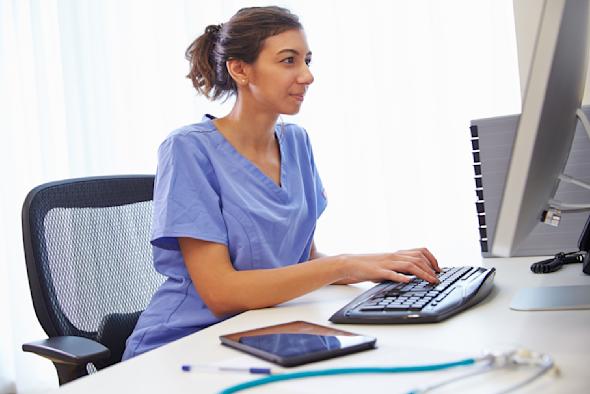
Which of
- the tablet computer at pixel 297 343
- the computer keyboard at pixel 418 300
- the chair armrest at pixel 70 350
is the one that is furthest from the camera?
the chair armrest at pixel 70 350

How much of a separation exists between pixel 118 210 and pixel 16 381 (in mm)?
1618

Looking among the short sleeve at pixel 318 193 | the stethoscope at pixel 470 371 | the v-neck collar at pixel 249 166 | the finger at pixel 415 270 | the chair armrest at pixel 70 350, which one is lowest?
the chair armrest at pixel 70 350

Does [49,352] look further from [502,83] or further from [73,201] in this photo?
[502,83]

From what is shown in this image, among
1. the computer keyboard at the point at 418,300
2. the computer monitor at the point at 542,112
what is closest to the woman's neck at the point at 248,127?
the computer keyboard at the point at 418,300

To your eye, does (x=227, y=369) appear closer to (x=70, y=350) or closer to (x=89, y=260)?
(x=70, y=350)

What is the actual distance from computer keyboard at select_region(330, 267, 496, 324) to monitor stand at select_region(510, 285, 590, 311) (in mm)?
57

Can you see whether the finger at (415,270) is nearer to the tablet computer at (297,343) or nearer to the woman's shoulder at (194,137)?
the tablet computer at (297,343)

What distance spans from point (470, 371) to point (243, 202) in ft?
2.36

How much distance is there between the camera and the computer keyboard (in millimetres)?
906

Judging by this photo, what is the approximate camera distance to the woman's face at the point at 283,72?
4.68 ft

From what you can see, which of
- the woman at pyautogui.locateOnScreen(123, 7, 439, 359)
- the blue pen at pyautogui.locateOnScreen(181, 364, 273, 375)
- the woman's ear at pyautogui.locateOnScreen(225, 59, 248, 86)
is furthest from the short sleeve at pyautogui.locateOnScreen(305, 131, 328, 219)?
the blue pen at pyautogui.locateOnScreen(181, 364, 273, 375)

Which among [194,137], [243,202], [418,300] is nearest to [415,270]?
[418,300]

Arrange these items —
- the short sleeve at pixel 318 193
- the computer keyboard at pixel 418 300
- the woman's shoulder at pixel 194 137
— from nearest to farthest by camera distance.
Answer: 1. the computer keyboard at pixel 418 300
2. the woman's shoulder at pixel 194 137
3. the short sleeve at pixel 318 193

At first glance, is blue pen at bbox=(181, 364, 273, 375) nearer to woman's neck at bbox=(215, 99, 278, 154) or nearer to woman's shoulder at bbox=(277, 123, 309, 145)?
woman's neck at bbox=(215, 99, 278, 154)
